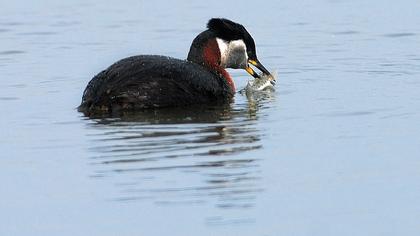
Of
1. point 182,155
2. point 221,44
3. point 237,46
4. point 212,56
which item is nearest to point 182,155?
point 182,155

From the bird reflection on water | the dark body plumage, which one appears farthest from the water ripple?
the dark body plumage

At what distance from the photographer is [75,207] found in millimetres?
8617

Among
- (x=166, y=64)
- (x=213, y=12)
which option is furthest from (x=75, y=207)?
(x=213, y=12)

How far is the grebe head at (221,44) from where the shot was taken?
14.2 meters

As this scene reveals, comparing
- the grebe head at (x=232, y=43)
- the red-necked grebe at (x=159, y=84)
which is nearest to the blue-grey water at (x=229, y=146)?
the red-necked grebe at (x=159, y=84)

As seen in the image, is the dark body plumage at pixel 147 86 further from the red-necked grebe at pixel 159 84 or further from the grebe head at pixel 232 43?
the grebe head at pixel 232 43

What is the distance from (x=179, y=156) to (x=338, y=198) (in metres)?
1.83

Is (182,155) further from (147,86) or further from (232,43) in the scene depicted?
(232,43)

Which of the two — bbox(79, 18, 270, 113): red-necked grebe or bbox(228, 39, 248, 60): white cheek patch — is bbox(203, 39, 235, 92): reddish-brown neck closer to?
bbox(79, 18, 270, 113): red-necked grebe

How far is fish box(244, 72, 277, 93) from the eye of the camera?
14.3 meters

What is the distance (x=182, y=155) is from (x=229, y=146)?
643mm

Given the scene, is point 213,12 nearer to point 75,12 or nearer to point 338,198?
point 75,12

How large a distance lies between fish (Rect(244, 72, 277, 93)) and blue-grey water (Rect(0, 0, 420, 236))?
22 cm

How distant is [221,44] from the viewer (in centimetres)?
1430
